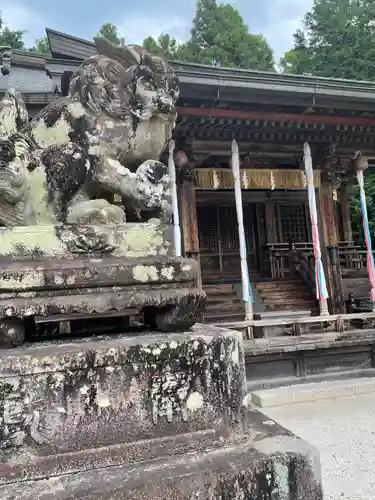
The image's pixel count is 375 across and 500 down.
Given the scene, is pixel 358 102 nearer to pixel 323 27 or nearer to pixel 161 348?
pixel 161 348

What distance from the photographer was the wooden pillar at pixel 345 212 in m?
12.5

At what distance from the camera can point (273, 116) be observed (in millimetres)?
7621

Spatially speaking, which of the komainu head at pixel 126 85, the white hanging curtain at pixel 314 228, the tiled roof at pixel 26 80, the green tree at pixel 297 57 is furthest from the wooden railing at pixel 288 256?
the green tree at pixel 297 57

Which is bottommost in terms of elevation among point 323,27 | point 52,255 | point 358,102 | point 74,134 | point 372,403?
point 372,403

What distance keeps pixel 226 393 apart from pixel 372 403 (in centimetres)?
550

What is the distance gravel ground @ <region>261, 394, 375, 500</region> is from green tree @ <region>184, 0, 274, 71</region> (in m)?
26.3

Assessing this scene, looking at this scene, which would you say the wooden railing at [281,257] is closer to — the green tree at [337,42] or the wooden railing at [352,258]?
the wooden railing at [352,258]

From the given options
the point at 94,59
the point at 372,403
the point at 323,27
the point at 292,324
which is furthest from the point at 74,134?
the point at 323,27

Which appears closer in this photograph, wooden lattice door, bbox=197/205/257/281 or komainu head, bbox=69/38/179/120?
komainu head, bbox=69/38/179/120

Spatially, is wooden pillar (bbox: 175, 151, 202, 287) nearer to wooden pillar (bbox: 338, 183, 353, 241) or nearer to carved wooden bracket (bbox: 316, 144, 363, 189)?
carved wooden bracket (bbox: 316, 144, 363, 189)

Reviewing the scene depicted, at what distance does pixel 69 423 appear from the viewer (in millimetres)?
1504

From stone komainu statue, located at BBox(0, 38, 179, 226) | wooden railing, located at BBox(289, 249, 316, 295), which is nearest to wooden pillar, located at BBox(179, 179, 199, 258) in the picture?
wooden railing, located at BBox(289, 249, 316, 295)

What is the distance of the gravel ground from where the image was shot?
355 centimetres

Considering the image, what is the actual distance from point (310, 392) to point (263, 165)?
5534 mm
